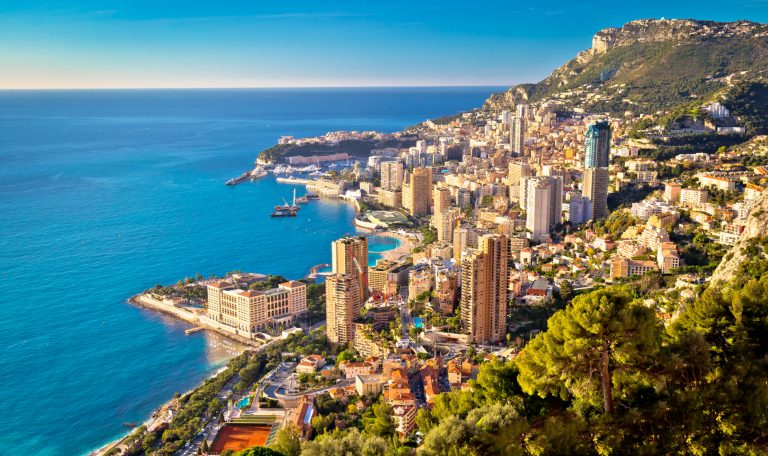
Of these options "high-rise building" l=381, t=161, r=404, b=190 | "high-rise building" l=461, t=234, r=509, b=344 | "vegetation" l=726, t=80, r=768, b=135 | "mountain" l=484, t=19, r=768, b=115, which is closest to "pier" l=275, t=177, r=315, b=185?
"high-rise building" l=381, t=161, r=404, b=190

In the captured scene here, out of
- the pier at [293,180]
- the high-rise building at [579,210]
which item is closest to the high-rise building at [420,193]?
the high-rise building at [579,210]

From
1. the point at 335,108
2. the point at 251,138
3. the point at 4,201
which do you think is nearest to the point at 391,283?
the point at 4,201

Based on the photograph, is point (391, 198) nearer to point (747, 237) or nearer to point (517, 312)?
point (517, 312)

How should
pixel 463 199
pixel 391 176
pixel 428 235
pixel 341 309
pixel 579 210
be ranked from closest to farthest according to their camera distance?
pixel 341 309 < pixel 579 210 < pixel 428 235 < pixel 463 199 < pixel 391 176

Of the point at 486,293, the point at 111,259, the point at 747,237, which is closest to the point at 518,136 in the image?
the point at 111,259

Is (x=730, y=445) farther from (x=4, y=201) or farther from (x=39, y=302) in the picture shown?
(x=4, y=201)
